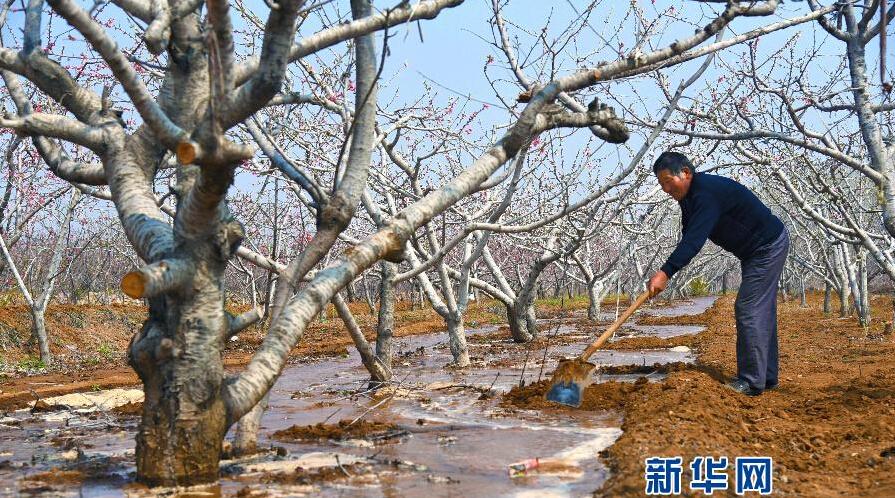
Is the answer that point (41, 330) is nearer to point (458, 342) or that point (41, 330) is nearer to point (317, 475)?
point (458, 342)

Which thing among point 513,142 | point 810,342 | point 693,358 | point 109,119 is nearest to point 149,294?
point 109,119

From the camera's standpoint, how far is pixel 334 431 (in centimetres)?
499

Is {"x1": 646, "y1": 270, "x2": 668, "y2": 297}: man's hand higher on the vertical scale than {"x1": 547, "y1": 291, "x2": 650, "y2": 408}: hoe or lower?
higher

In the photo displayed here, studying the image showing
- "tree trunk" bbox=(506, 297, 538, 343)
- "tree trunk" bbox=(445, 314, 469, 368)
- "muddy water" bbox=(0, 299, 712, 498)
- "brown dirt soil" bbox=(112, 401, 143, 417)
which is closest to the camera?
"muddy water" bbox=(0, 299, 712, 498)

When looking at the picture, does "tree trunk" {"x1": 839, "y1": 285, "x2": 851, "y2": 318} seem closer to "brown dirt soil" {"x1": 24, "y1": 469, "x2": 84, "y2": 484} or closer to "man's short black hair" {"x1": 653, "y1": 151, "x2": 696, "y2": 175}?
"man's short black hair" {"x1": 653, "y1": 151, "x2": 696, "y2": 175}

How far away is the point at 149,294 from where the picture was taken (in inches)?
123

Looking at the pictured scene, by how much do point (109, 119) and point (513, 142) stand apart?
2.13 meters

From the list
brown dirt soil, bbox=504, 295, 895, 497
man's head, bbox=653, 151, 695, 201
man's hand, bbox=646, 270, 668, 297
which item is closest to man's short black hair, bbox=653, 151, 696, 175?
A: man's head, bbox=653, 151, 695, 201

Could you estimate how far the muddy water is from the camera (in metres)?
3.56

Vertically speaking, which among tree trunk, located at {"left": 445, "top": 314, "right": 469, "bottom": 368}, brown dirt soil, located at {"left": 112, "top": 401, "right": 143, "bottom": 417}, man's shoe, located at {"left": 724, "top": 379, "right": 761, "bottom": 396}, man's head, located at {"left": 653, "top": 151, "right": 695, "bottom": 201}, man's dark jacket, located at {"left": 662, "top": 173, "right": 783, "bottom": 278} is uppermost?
man's head, located at {"left": 653, "top": 151, "right": 695, "bottom": 201}

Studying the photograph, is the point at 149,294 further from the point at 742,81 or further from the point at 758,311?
the point at 742,81

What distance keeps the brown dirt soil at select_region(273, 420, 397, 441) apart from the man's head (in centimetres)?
262

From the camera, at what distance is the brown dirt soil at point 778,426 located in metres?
3.29

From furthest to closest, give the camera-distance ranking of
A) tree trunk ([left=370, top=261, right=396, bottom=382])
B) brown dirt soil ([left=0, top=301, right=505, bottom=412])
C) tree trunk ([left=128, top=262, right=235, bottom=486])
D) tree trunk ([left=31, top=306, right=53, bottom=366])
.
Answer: tree trunk ([left=31, top=306, right=53, bottom=366]) → brown dirt soil ([left=0, top=301, right=505, bottom=412]) → tree trunk ([left=370, top=261, right=396, bottom=382]) → tree trunk ([left=128, top=262, right=235, bottom=486])
